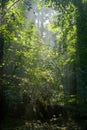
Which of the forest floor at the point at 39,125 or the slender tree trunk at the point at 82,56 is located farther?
the forest floor at the point at 39,125

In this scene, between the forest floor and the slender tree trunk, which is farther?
the forest floor

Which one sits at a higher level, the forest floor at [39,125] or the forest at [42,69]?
the forest at [42,69]

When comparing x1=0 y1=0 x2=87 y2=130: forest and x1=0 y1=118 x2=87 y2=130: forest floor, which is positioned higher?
x1=0 y1=0 x2=87 y2=130: forest

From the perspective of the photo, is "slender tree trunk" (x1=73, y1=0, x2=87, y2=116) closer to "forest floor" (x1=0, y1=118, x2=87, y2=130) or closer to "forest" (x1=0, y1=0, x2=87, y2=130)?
"forest" (x1=0, y1=0, x2=87, y2=130)

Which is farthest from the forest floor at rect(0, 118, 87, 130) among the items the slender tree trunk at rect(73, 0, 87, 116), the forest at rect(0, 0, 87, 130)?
the slender tree trunk at rect(73, 0, 87, 116)

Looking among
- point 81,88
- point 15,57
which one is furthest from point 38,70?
point 81,88

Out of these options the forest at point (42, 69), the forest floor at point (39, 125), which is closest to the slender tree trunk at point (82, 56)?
the forest at point (42, 69)

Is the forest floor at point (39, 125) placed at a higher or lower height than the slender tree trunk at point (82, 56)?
lower

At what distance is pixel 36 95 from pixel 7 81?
3.85 m

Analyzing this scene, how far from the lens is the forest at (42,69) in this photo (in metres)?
14.2

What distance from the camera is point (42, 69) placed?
17.5 metres

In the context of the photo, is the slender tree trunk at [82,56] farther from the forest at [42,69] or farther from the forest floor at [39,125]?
the forest floor at [39,125]

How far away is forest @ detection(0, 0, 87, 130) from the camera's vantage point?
14.2 metres

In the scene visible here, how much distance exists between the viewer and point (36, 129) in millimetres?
15594
